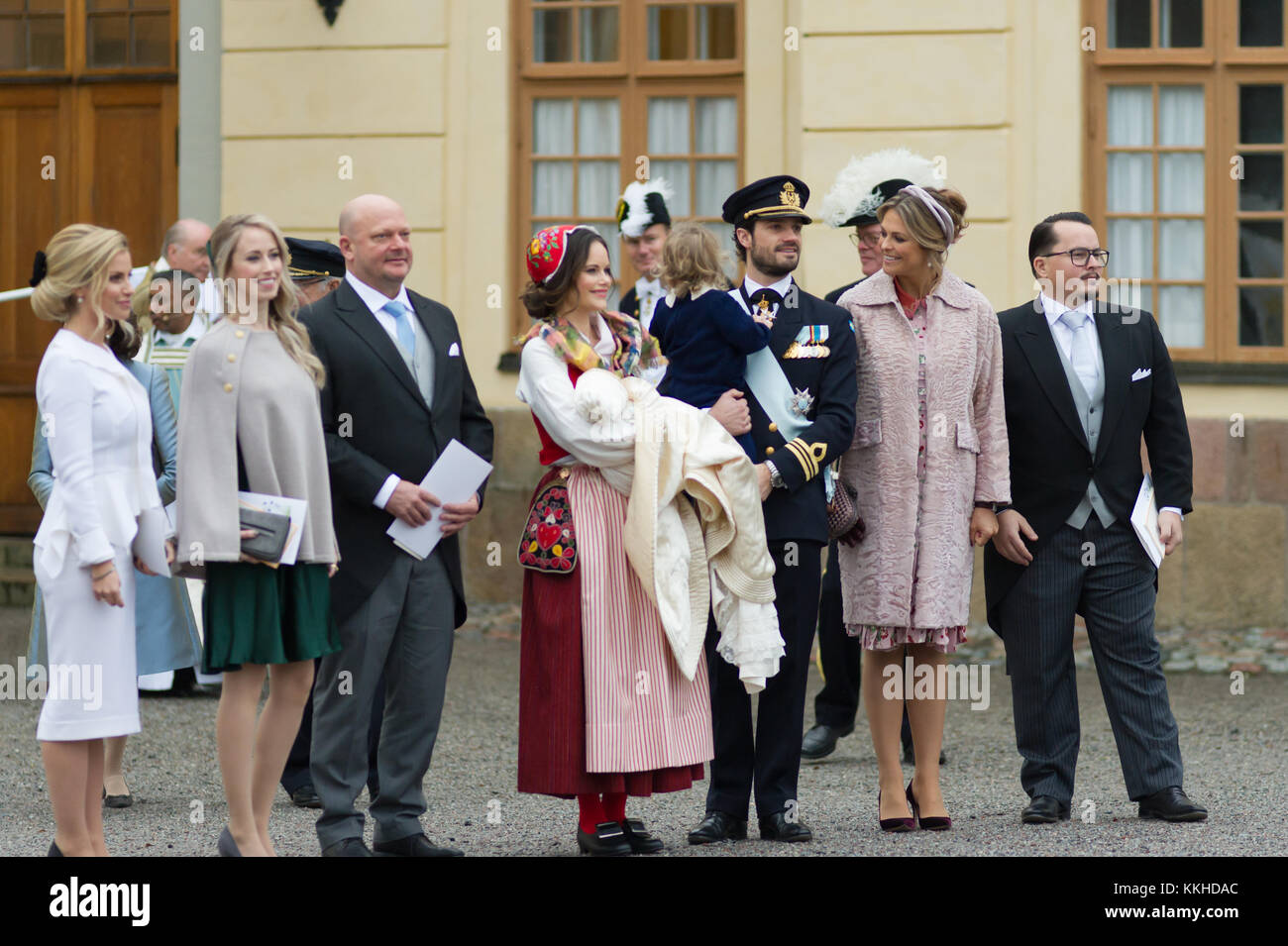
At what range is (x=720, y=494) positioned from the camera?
527cm

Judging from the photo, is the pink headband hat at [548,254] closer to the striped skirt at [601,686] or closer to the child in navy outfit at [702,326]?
the child in navy outfit at [702,326]

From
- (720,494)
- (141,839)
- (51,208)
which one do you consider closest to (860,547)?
(720,494)

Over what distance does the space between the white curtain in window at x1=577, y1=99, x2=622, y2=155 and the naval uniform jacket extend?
5.39m

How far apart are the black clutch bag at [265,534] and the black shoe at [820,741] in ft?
9.55

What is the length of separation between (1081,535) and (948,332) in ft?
2.85

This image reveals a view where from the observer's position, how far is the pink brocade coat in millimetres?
5645

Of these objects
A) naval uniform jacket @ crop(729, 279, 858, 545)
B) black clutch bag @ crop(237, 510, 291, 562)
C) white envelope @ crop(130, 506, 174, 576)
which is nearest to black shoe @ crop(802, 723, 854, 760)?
naval uniform jacket @ crop(729, 279, 858, 545)

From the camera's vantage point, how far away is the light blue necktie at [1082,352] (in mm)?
6035

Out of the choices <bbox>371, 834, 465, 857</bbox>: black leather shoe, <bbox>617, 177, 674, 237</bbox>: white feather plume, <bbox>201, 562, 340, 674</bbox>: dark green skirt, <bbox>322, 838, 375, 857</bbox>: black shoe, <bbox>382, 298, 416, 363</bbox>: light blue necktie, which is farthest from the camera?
<bbox>617, 177, 674, 237</bbox>: white feather plume

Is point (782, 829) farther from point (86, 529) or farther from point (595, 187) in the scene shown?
point (595, 187)

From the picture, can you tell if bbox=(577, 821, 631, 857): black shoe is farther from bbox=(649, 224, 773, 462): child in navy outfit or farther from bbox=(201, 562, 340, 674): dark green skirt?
bbox=(649, 224, 773, 462): child in navy outfit

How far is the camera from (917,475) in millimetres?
5684

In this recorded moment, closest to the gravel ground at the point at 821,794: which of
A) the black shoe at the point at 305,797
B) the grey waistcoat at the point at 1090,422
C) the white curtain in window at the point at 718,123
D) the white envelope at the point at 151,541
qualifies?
the black shoe at the point at 305,797

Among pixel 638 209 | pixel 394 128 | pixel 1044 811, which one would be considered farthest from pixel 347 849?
pixel 394 128
